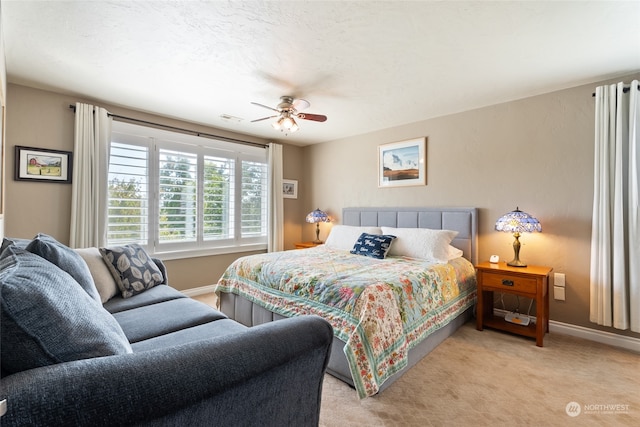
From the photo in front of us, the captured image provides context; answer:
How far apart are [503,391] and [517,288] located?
3.62ft

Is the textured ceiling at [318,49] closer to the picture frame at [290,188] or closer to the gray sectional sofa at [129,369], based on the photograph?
the gray sectional sofa at [129,369]

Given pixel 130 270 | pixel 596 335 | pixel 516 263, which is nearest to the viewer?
pixel 130 270

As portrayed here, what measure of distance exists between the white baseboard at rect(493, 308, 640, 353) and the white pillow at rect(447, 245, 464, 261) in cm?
95

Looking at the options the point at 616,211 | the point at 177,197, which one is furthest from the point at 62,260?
the point at 616,211

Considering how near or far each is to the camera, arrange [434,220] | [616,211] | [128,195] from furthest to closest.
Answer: [434,220] < [128,195] < [616,211]

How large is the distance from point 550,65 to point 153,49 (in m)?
3.30

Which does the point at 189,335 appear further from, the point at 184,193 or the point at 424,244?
the point at 184,193

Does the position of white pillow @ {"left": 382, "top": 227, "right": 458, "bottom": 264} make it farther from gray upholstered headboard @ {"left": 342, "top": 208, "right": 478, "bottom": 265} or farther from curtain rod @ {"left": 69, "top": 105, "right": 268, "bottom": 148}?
curtain rod @ {"left": 69, "top": 105, "right": 268, "bottom": 148}

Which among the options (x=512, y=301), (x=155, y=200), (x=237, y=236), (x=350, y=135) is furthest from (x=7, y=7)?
(x=512, y=301)

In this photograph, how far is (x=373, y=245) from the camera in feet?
11.0

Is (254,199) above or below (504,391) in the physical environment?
above

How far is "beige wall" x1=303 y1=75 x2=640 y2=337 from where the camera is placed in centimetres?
279

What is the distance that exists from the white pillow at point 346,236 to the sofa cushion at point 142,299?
7.03 feet

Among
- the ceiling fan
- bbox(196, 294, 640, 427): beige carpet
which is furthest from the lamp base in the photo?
the ceiling fan
